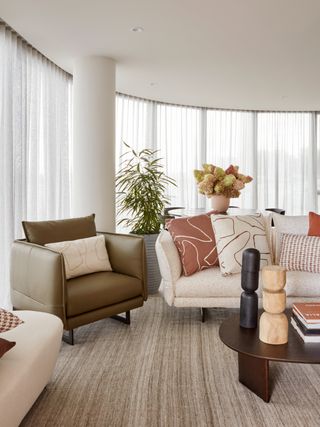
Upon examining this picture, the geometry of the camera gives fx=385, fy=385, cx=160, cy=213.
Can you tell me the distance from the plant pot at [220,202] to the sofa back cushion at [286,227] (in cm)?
49

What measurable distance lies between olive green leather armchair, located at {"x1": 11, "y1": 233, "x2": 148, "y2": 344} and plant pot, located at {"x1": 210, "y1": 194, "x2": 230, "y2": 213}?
0.96 m

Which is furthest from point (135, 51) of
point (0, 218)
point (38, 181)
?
point (0, 218)

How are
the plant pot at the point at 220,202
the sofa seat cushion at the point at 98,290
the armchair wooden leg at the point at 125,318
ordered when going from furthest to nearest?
the plant pot at the point at 220,202 → the armchair wooden leg at the point at 125,318 → the sofa seat cushion at the point at 98,290

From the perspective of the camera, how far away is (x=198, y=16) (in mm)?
3174

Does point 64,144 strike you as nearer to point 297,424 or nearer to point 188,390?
point 188,390

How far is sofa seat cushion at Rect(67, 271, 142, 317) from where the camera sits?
8.78 ft

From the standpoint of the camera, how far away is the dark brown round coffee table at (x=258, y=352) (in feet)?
6.14

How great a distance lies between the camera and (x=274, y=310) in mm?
2051

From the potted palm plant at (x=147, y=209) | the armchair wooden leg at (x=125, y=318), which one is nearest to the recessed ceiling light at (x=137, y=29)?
the potted palm plant at (x=147, y=209)

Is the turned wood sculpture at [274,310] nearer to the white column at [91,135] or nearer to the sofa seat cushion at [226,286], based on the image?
the sofa seat cushion at [226,286]

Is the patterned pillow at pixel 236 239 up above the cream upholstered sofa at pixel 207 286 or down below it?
above

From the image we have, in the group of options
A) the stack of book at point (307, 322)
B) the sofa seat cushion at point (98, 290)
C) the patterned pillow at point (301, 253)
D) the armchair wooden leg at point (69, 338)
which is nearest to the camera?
the stack of book at point (307, 322)

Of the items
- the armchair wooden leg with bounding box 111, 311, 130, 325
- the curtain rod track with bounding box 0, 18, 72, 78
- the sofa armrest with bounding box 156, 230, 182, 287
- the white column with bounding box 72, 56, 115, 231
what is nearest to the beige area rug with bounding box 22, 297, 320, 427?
the armchair wooden leg with bounding box 111, 311, 130, 325

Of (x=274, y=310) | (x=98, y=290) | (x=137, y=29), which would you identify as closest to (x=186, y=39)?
(x=137, y=29)
